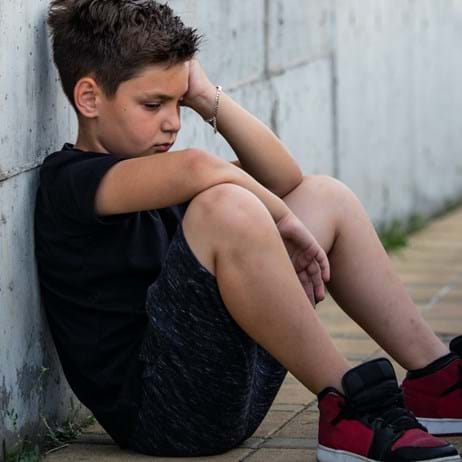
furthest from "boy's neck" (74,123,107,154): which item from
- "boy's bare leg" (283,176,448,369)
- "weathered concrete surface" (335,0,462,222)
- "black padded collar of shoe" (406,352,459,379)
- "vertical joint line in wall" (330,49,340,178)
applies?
"weathered concrete surface" (335,0,462,222)

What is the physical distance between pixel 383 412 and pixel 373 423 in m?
0.03

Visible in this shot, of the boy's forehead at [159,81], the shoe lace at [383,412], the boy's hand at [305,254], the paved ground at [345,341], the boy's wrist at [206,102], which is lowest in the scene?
the paved ground at [345,341]

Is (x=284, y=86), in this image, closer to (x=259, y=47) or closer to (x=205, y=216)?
(x=259, y=47)

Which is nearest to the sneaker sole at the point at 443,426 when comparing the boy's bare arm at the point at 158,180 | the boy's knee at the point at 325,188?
the boy's knee at the point at 325,188

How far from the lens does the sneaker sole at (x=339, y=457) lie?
283 cm

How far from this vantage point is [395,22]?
7.06 m

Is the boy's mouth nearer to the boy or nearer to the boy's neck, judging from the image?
the boy

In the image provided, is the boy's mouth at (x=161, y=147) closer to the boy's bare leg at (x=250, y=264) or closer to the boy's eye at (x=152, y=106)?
the boy's eye at (x=152, y=106)

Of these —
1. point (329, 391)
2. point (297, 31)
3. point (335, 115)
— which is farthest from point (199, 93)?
point (335, 115)

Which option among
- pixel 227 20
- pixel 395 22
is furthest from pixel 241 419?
pixel 395 22

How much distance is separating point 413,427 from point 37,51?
46.4 inches

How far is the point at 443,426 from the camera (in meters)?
3.30

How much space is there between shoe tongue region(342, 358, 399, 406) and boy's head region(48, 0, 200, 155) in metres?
0.68

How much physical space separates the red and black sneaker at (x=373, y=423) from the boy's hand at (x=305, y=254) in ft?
0.75
